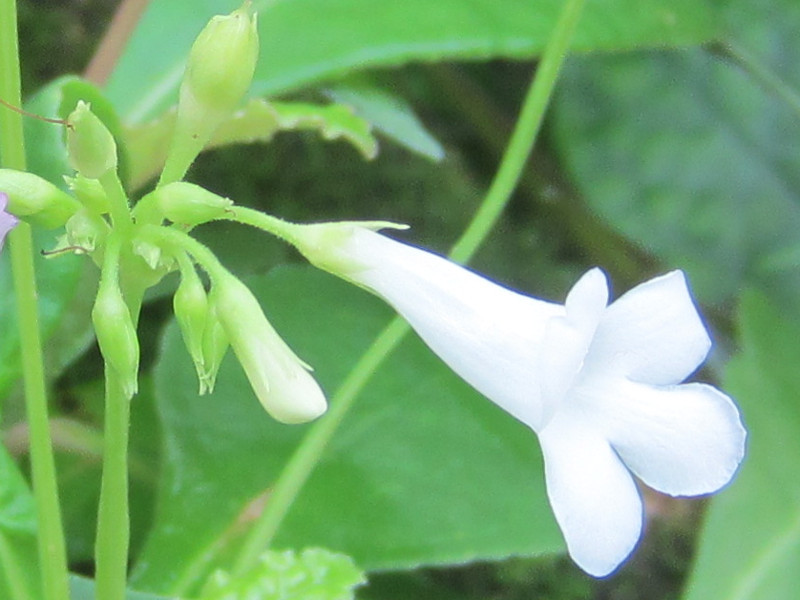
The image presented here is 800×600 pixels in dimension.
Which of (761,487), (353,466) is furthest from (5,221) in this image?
(761,487)

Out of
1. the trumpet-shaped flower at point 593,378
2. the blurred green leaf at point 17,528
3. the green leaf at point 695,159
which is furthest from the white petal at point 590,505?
the green leaf at point 695,159

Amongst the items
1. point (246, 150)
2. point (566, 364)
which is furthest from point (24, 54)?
point (566, 364)

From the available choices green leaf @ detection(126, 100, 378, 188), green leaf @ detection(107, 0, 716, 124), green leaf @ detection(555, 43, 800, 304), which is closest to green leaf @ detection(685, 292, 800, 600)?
green leaf @ detection(555, 43, 800, 304)

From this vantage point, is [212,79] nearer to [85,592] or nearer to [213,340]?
[213,340]

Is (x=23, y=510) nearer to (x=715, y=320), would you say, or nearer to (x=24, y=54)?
(x=24, y=54)

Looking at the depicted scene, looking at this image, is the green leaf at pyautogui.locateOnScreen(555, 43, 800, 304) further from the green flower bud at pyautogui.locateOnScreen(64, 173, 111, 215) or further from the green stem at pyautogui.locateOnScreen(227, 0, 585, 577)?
the green flower bud at pyautogui.locateOnScreen(64, 173, 111, 215)

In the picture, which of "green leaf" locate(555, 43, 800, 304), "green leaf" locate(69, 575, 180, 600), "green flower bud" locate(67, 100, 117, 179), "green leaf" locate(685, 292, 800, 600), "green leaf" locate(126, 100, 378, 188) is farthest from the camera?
"green leaf" locate(555, 43, 800, 304)
